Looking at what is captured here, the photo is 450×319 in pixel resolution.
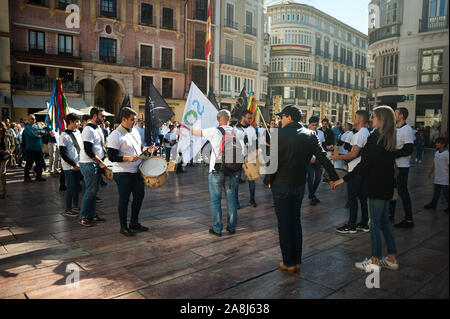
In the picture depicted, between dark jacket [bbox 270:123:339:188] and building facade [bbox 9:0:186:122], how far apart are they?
2401 cm

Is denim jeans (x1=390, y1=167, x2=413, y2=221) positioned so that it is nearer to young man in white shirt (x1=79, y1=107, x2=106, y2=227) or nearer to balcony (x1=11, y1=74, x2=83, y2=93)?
young man in white shirt (x1=79, y1=107, x2=106, y2=227)

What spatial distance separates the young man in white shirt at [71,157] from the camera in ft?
19.8

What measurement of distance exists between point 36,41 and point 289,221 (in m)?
26.1

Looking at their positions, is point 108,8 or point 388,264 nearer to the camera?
point 388,264

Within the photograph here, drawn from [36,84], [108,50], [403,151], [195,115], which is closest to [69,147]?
[195,115]

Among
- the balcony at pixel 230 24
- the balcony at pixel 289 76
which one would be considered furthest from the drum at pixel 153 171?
the balcony at pixel 289 76

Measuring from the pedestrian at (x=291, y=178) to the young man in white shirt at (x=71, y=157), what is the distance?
150 inches

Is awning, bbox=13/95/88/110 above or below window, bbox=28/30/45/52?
below

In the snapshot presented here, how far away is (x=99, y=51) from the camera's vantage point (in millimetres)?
26812

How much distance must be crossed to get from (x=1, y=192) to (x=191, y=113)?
15.9 feet

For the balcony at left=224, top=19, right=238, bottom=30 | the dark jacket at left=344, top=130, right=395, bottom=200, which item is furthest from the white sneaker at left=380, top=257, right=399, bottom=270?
the balcony at left=224, top=19, right=238, bottom=30

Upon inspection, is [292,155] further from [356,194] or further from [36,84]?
[36,84]

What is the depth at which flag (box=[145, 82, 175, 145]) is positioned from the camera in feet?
19.9
